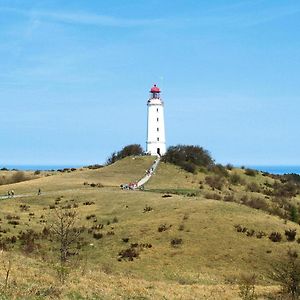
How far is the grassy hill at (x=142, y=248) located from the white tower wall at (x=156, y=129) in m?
36.6

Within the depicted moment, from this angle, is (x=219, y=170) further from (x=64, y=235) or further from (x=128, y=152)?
(x=64, y=235)

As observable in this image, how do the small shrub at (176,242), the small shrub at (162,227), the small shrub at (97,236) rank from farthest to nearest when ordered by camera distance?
1. the small shrub at (162,227)
2. the small shrub at (97,236)
3. the small shrub at (176,242)

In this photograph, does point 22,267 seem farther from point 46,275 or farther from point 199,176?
point 199,176

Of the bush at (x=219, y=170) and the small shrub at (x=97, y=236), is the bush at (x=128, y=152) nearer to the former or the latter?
the bush at (x=219, y=170)

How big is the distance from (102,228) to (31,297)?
24875 millimetres

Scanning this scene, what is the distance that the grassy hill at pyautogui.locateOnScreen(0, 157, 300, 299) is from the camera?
22.3m

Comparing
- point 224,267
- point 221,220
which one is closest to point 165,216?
point 221,220

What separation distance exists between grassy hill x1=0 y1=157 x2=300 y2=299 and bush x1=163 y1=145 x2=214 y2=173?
93.2ft

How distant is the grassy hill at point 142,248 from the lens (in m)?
22.3

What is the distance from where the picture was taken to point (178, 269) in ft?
108

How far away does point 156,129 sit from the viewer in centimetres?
9675

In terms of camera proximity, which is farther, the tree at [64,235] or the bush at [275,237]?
the bush at [275,237]

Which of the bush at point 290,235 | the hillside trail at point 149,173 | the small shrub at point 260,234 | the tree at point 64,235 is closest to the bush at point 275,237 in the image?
the small shrub at point 260,234

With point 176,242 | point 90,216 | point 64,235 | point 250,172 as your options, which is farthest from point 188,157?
point 64,235
